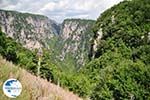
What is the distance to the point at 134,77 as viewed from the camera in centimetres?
7681

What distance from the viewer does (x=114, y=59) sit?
480ft

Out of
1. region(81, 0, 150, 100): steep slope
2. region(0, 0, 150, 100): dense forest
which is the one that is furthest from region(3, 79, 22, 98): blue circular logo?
region(81, 0, 150, 100): steep slope

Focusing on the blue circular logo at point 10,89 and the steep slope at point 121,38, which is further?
the steep slope at point 121,38

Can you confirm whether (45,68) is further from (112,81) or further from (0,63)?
(0,63)

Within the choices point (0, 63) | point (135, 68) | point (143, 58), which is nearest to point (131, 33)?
point (143, 58)

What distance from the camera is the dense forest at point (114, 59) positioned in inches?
2972

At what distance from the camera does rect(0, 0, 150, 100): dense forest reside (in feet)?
248

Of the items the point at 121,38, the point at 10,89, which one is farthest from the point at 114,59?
the point at 10,89

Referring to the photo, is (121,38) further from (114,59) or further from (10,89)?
(10,89)

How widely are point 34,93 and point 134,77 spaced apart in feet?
234

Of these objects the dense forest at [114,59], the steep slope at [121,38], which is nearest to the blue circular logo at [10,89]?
the dense forest at [114,59]

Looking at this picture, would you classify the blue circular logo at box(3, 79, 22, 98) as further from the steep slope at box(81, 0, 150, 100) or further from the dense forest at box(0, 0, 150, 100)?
the steep slope at box(81, 0, 150, 100)

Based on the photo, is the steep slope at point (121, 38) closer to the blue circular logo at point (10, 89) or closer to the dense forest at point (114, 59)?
the dense forest at point (114, 59)

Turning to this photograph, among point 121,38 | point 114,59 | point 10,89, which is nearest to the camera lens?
point 10,89
